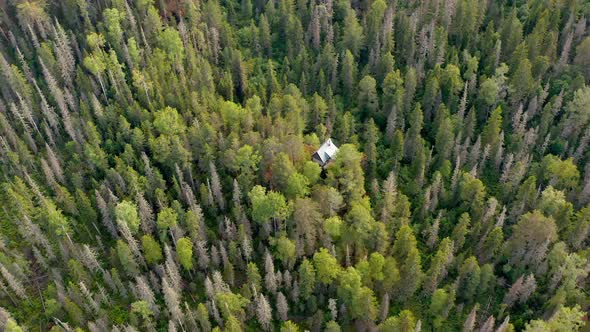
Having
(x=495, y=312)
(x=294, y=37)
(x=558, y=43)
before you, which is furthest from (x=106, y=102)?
(x=558, y=43)

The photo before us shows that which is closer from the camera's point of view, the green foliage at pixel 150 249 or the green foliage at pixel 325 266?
the green foliage at pixel 325 266

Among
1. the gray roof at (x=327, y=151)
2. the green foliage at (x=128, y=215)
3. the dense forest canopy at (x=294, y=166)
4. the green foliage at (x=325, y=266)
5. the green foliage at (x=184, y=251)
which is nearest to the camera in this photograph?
the green foliage at (x=325, y=266)

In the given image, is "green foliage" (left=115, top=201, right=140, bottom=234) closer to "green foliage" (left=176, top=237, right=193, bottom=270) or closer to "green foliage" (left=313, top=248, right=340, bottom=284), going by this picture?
"green foliage" (left=176, top=237, right=193, bottom=270)

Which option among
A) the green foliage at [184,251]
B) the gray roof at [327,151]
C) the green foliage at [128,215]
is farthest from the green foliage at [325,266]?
the green foliage at [128,215]

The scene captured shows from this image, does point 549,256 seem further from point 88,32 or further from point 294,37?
point 88,32

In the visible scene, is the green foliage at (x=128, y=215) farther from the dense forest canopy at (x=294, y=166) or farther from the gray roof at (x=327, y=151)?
the gray roof at (x=327, y=151)

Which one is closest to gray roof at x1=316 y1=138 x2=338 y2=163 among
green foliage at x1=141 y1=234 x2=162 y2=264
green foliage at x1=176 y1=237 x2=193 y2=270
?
green foliage at x1=176 y1=237 x2=193 y2=270
